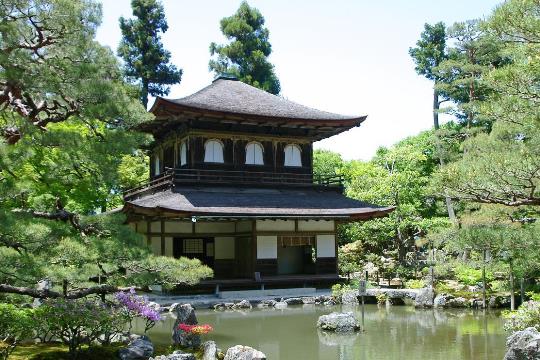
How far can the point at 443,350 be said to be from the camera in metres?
10.8

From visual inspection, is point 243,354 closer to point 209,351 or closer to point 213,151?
point 209,351

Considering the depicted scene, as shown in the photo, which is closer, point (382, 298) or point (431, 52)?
point (382, 298)

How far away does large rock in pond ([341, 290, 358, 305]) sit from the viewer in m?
18.9

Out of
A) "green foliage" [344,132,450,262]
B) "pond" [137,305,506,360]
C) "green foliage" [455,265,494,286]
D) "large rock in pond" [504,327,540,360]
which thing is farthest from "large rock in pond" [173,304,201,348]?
"green foliage" [344,132,450,262]

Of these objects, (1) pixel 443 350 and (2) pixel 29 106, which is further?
(1) pixel 443 350

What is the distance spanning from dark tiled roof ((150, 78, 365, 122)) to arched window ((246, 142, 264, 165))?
5.19 ft

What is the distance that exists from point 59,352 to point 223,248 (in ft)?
41.2

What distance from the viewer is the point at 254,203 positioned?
786 inches

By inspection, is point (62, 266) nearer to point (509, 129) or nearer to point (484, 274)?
point (509, 129)

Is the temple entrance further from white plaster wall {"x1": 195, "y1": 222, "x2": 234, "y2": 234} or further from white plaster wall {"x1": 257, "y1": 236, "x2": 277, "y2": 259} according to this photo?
white plaster wall {"x1": 257, "y1": 236, "x2": 277, "y2": 259}

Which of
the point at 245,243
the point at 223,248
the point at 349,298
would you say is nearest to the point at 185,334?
the point at 349,298

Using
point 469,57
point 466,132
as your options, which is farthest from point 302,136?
point 469,57

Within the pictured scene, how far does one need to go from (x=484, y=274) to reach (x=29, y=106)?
1320 centimetres

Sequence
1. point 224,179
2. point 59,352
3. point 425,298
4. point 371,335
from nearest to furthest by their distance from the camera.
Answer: point 59,352, point 371,335, point 425,298, point 224,179
